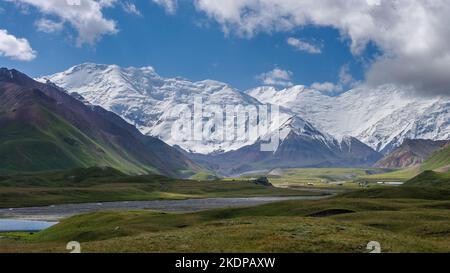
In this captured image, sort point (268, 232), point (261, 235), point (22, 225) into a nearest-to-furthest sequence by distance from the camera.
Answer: point (261, 235) < point (268, 232) < point (22, 225)

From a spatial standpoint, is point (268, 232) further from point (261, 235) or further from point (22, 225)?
point (22, 225)

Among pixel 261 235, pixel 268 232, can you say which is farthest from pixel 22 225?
pixel 261 235

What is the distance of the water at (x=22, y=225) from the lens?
138087 millimetres

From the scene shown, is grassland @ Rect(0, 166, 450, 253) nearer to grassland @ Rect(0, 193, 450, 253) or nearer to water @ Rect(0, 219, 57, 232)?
grassland @ Rect(0, 193, 450, 253)

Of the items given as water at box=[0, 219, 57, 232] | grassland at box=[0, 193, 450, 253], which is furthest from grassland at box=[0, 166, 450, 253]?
water at box=[0, 219, 57, 232]

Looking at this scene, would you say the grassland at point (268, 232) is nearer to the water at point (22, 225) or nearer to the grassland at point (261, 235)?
the grassland at point (261, 235)

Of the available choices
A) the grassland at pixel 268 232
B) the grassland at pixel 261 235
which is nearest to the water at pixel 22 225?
the grassland at pixel 268 232

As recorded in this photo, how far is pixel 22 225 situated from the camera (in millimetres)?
149125

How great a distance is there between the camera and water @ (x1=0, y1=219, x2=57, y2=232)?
138 m
